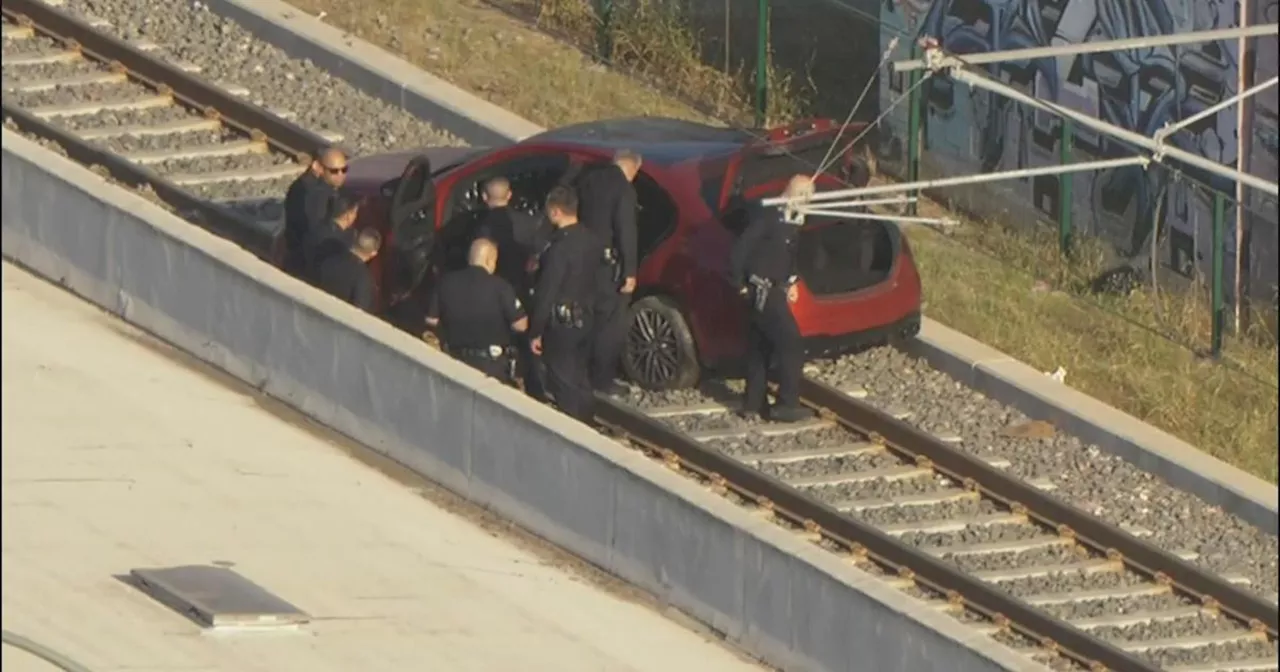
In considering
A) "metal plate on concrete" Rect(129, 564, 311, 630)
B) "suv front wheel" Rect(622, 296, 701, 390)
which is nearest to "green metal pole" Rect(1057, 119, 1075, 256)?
"suv front wheel" Rect(622, 296, 701, 390)

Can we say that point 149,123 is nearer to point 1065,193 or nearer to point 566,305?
point 566,305

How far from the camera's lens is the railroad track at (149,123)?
22.9 metres

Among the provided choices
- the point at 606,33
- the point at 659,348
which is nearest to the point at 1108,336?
the point at 659,348

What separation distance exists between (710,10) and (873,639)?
1116cm

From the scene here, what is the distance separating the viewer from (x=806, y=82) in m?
26.6

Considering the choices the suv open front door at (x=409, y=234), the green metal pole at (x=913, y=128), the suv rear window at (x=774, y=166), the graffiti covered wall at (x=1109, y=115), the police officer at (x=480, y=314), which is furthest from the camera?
the green metal pole at (x=913, y=128)

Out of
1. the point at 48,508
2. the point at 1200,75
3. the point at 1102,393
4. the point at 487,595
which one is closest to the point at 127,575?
the point at 48,508

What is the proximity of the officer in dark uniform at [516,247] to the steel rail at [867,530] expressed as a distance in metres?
0.59

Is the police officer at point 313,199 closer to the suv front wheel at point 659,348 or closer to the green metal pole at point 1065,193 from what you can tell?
the suv front wheel at point 659,348

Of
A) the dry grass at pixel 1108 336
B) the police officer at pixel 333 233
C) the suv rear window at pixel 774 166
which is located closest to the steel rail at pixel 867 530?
the suv rear window at pixel 774 166

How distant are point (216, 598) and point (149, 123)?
8.00 meters

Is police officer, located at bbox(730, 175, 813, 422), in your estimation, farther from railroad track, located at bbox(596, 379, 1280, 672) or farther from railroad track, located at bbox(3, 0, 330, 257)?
railroad track, located at bbox(3, 0, 330, 257)

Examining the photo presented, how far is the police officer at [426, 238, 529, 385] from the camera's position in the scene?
62.0ft

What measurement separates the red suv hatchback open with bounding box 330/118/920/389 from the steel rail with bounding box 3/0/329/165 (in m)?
3.21
